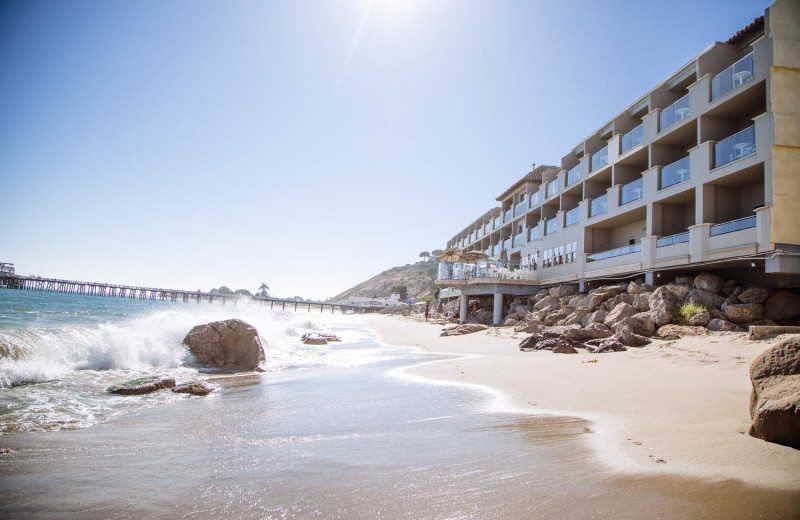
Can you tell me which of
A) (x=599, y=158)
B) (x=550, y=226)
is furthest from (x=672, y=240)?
(x=550, y=226)

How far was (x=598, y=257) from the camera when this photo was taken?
22.2 m

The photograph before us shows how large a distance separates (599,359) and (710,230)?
9.29 metres

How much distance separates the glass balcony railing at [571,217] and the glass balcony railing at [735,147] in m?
9.88

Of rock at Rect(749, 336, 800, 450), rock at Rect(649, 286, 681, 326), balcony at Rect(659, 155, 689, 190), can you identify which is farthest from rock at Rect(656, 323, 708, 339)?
rock at Rect(749, 336, 800, 450)

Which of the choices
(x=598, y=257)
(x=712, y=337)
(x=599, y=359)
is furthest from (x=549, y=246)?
(x=599, y=359)

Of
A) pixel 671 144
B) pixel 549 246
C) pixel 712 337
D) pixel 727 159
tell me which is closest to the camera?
pixel 712 337

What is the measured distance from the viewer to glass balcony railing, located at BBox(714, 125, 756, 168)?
14.4 m

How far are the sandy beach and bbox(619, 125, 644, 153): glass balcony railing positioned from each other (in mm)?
12581

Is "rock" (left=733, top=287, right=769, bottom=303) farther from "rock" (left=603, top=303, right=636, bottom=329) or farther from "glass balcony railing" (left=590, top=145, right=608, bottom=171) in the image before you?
"glass balcony railing" (left=590, top=145, right=608, bottom=171)

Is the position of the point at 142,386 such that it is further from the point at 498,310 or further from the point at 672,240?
the point at 498,310

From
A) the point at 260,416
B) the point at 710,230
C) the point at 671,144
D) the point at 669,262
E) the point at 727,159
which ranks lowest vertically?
the point at 260,416

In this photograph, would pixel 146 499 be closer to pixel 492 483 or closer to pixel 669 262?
pixel 492 483

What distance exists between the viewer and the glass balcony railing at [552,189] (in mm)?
28737

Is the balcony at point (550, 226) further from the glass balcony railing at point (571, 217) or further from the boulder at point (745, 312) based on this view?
the boulder at point (745, 312)
